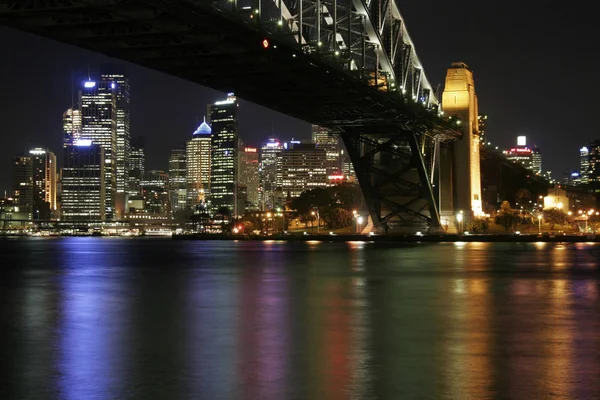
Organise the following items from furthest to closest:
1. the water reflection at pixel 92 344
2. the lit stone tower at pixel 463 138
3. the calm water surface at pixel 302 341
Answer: the lit stone tower at pixel 463 138 < the water reflection at pixel 92 344 < the calm water surface at pixel 302 341

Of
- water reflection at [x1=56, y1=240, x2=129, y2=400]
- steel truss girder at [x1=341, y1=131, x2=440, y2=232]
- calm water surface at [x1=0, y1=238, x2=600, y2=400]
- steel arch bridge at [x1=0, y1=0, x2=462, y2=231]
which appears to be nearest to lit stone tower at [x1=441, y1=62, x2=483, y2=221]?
steel arch bridge at [x1=0, y1=0, x2=462, y2=231]

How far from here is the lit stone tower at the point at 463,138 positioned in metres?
91.6

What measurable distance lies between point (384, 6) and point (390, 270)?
35.3m

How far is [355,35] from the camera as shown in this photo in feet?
203

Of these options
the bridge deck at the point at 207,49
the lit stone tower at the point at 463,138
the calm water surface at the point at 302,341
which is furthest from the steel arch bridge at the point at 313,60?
the calm water surface at the point at 302,341

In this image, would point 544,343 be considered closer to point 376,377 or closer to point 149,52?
point 376,377

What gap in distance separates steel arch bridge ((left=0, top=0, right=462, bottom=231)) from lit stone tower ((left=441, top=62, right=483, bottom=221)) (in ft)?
8.11

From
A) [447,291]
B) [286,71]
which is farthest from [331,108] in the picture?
[447,291]

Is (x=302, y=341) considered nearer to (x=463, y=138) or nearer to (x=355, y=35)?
(x=355, y=35)

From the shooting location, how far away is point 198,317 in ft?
54.4

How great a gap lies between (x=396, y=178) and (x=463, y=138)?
578 inches

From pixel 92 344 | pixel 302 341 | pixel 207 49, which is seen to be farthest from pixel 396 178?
pixel 92 344

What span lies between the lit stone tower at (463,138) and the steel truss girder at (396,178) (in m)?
5.96

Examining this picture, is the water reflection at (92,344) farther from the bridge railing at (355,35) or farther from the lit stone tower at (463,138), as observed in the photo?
the lit stone tower at (463,138)
